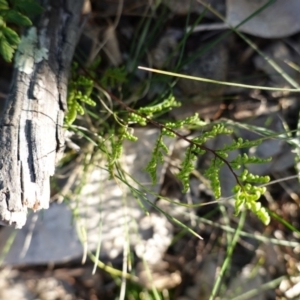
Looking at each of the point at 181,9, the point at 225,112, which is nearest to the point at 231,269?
the point at 225,112

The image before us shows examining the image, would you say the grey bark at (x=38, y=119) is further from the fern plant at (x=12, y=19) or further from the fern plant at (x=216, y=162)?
the fern plant at (x=216, y=162)

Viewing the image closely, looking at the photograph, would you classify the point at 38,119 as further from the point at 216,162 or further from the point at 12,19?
the point at 216,162

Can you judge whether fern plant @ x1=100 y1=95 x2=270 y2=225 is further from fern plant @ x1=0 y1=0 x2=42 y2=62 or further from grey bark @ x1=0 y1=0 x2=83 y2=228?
fern plant @ x1=0 y1=0 x2=42 y2=62

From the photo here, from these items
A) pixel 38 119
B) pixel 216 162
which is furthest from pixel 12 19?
pixel 216 162

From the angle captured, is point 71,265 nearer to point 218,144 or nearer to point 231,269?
point 231,269

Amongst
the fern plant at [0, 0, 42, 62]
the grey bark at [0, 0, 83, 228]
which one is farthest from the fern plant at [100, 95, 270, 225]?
the fern plant at [0, 0, 42, 62]
